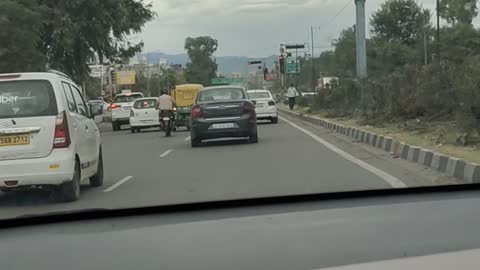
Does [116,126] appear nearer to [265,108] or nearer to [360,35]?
[265,108]

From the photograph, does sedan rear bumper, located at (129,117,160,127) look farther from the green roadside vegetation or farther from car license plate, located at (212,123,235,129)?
car license plate, located at (212,123,235,129)

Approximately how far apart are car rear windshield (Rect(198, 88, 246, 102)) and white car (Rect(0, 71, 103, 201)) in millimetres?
9374

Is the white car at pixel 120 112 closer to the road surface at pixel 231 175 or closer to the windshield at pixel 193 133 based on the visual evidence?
the windshield at pixel 193 133

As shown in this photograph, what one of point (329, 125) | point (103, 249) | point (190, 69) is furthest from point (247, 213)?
point (190, 69)

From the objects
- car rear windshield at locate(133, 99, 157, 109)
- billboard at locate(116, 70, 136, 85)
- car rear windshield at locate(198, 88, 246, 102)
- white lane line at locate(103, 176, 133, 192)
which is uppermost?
billboard at locate(116, 70, 136, 85)

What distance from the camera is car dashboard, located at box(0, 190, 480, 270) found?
3592 millimetres

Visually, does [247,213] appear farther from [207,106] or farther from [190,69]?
[190,69]

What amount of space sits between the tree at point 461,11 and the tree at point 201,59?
5199 centimetres

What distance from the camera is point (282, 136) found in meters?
A: 20.6

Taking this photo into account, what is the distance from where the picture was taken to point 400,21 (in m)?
89.1

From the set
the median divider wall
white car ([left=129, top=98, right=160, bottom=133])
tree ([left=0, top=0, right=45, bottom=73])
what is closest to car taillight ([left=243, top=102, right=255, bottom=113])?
the median divider wall

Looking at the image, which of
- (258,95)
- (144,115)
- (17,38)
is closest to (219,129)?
(144,115)

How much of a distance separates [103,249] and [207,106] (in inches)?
539

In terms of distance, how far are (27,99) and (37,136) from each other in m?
0.43
